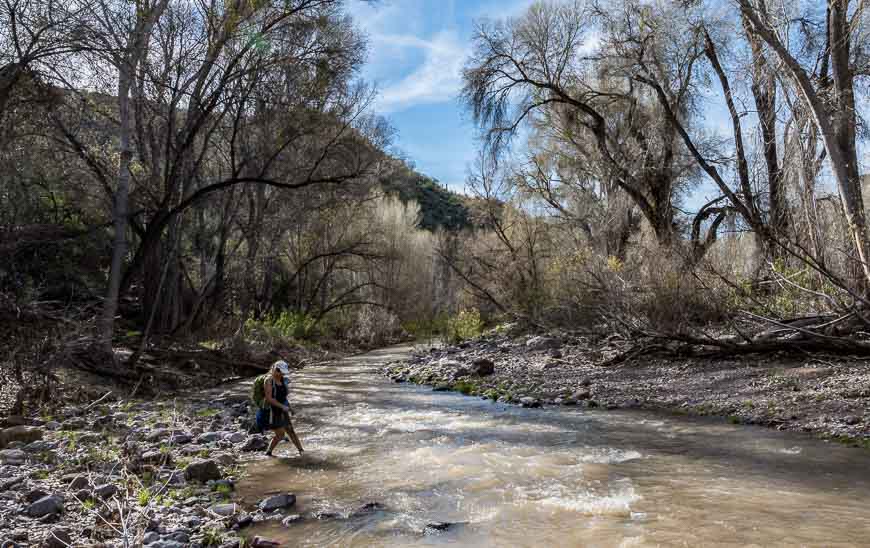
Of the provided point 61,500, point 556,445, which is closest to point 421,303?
point 556,445

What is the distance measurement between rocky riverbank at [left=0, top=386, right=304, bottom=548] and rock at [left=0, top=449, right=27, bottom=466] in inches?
0.4

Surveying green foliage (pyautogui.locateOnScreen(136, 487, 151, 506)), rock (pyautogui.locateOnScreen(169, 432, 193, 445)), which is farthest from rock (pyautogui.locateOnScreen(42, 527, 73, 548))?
rock (pyautogui.locateOnScreen(169, 432, 193, 445))

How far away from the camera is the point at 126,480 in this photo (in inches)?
212

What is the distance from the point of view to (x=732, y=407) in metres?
9.16

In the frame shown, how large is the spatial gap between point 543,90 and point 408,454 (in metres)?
15.2

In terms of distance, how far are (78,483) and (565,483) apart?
462 centimetres

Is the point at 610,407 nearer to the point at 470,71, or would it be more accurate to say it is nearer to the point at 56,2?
the point at 56,2

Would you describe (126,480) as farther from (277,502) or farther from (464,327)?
(464,327)

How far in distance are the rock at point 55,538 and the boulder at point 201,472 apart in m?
1.75

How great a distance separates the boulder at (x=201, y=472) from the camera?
6394mm

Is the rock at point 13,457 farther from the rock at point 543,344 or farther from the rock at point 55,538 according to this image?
the rock at point 543,344

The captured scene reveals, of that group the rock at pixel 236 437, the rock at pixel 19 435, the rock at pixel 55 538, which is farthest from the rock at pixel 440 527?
the rock at pixel 19 435

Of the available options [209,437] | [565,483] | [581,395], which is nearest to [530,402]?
[581,395]

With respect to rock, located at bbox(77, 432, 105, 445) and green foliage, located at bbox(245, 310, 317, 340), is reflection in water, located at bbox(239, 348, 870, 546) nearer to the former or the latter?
rock, located at bbox(77, 432, 105, 445)
